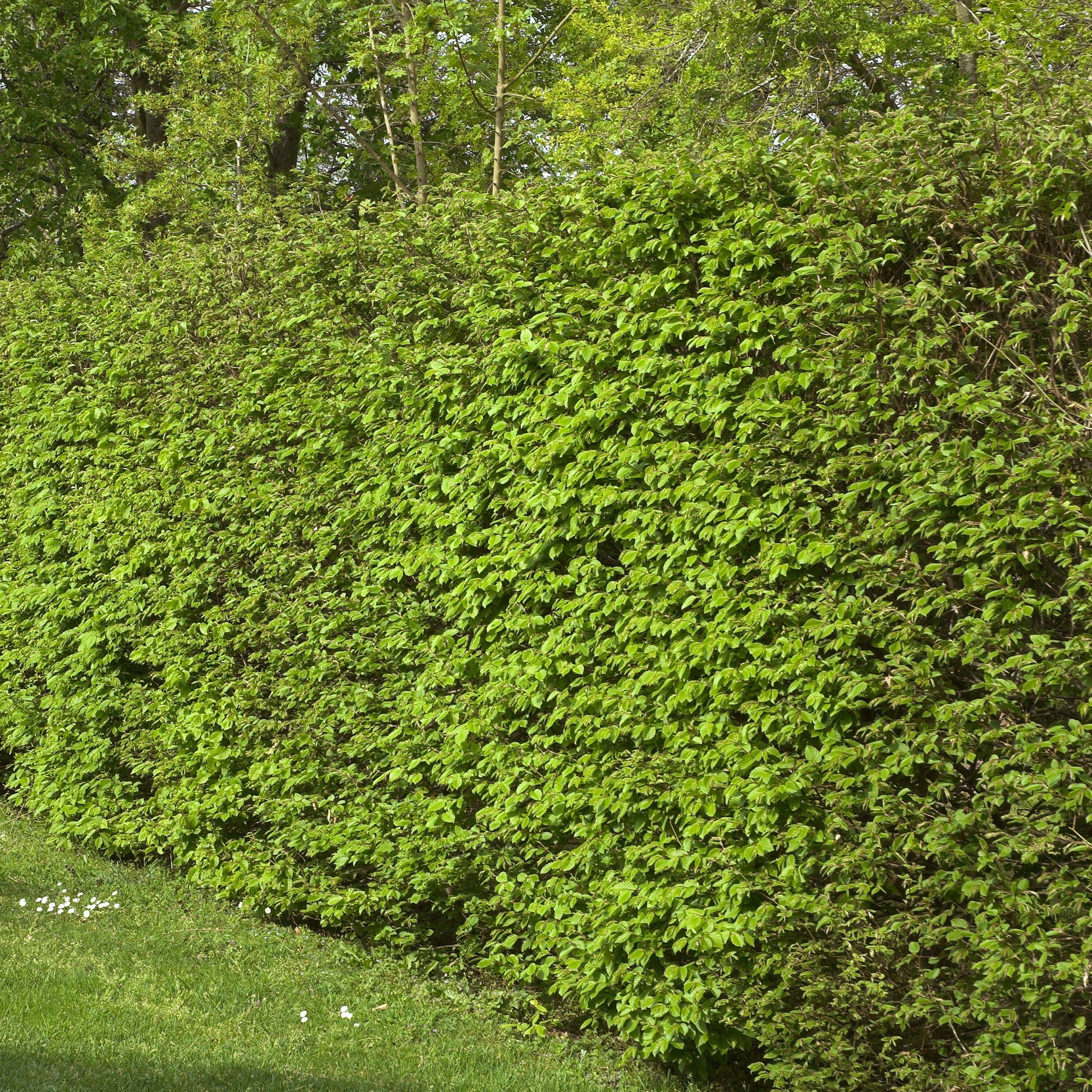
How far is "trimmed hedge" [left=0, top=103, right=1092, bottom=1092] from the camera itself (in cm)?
409

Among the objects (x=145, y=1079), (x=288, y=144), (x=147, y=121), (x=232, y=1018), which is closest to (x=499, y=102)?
(x=232, y=1018)

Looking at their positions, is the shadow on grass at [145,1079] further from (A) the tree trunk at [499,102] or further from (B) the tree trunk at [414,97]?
(A) the tree trunk at [499,102]

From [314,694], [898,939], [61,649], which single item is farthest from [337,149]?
[898,939]

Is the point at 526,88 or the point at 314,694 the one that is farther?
the point at 526,88

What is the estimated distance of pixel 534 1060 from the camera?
5.16 m

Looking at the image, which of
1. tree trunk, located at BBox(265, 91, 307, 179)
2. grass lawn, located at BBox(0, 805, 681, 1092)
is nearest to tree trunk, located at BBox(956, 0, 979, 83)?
tree trunk, located at BBox(265, 91, 307, 179)

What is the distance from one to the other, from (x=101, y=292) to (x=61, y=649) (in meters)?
2.84

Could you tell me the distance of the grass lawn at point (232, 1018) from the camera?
15.5ft

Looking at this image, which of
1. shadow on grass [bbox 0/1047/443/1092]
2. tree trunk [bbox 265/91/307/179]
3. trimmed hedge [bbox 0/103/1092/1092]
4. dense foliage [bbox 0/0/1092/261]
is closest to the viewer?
trimmed hedge [bbox 0/103/1092/1092]

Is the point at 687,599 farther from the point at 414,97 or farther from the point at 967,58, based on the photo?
the point at 967,58

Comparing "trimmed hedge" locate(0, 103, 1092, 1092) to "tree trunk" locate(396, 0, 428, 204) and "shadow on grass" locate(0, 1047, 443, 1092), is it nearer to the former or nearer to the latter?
"shadow on grass" locate(0, 1047, 443, 1092)

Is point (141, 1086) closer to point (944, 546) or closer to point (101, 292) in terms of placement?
point (944, 546)

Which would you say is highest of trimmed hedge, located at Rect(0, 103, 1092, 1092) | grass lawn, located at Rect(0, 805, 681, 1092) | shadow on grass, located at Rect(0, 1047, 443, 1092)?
trimmed hedge, located at Rect(0, 103, 1092, 1092)

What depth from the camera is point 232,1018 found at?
5391mm
